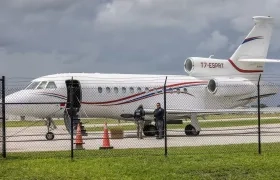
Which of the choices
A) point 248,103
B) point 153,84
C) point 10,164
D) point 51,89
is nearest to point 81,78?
point 51,89

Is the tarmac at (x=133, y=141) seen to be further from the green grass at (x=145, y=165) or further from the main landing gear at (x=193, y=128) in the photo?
the green grass at (x=145, y=165)

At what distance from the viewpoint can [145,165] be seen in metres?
14.4

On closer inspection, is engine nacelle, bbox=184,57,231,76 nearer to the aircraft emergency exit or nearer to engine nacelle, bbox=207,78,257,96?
the aircraft emergency exit

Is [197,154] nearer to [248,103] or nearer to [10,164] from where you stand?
[10,164]

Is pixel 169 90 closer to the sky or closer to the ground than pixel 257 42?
closer to the ground

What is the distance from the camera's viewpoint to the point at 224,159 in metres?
15.3

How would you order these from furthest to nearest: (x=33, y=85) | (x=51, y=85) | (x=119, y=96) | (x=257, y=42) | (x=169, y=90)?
(x=257, y=42)
(x=169, y=90)
(x=119, y=96)
(x=33, y=85)
(x=51, y=85)

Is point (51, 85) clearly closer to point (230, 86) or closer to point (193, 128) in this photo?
point (193, 128)

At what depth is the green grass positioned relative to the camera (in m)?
12.9

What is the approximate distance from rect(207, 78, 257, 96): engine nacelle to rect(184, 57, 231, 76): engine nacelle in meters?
1.10

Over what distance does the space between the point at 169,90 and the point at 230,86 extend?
11.9 ft

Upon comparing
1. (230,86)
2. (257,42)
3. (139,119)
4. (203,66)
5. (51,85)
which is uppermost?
(257,42)

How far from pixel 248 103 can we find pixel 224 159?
19787mm

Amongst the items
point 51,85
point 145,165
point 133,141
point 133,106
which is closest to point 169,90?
point 133,106
